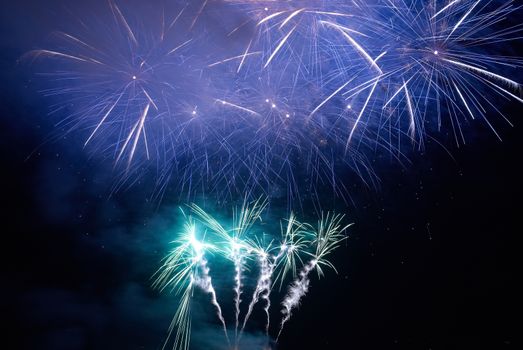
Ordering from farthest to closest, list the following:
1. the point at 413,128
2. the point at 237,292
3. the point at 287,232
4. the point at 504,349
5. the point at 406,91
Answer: the point at 504,349 → the point at 237,292 → the point at 287,232 → the point at 406,91 → the point at 413,128

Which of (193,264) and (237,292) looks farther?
(237,292)

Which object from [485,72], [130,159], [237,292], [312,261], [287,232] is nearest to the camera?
[485,72]

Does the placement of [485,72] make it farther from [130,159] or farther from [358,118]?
[130,159]

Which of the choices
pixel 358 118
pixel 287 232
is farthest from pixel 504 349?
pixel 358 118

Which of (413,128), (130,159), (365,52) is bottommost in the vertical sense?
(130,159)

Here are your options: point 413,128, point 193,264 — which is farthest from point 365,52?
point 193,264

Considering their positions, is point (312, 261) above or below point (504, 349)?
below

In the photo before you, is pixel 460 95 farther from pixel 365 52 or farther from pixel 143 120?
pixel 143 120

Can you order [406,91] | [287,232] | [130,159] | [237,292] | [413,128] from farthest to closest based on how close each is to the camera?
[237,292] → [287,232] → [130,159] → [406,91] → [413,128]

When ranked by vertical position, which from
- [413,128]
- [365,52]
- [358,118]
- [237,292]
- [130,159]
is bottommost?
[237,292]
